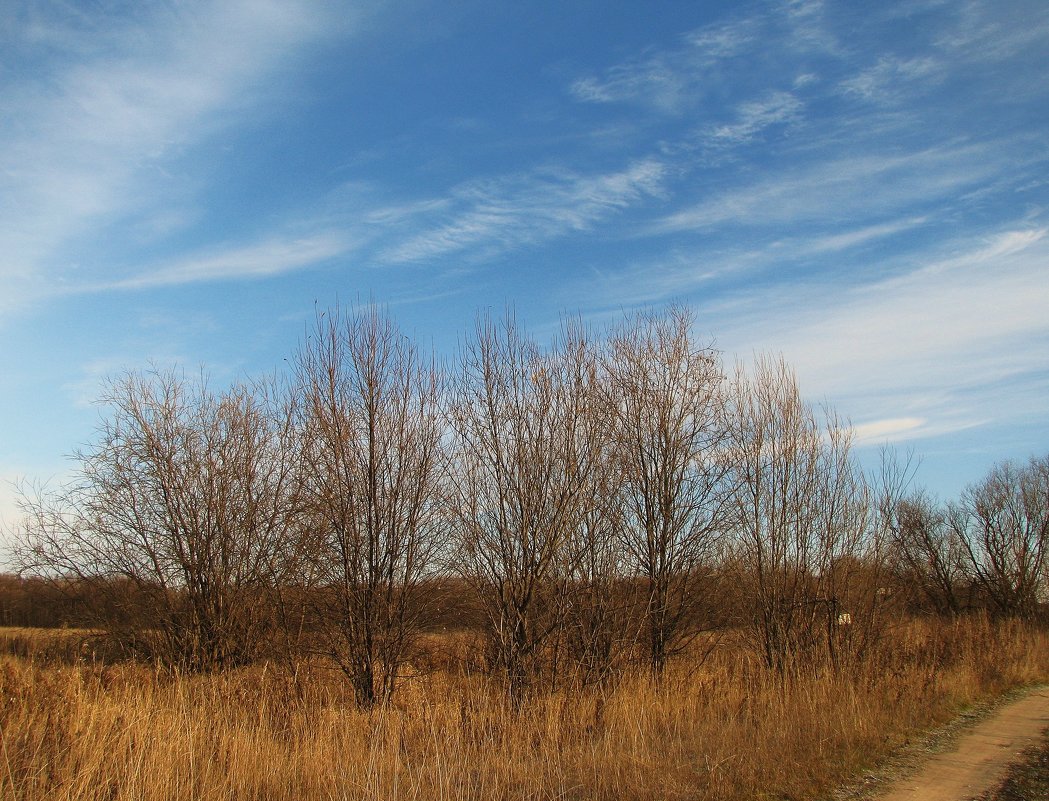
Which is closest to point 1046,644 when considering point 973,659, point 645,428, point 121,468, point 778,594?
point 973,659

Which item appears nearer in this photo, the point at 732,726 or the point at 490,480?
the point at 732,726

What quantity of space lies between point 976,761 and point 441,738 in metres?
6.23

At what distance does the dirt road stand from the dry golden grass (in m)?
0.58

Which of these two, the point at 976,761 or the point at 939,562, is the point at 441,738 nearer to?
the point at 976,761

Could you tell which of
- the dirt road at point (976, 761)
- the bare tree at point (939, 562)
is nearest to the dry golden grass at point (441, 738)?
the dirt road at point (976, 761)

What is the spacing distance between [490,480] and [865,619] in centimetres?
937

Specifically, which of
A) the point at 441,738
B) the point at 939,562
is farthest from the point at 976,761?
the point at 939,562

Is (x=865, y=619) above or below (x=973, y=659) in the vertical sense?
above

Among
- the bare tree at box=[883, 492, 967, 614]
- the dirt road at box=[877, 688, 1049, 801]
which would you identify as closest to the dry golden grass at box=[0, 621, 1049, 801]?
the dirt road at box=[877, 688, 1049, 801]

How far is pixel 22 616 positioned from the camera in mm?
17953

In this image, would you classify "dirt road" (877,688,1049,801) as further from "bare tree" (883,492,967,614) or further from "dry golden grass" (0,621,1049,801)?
"bare tree" (883,492,967,614)

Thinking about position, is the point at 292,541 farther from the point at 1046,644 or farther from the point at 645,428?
the point at 1046,644

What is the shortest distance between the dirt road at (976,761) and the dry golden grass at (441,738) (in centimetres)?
58

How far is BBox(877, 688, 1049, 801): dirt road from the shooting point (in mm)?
6934
